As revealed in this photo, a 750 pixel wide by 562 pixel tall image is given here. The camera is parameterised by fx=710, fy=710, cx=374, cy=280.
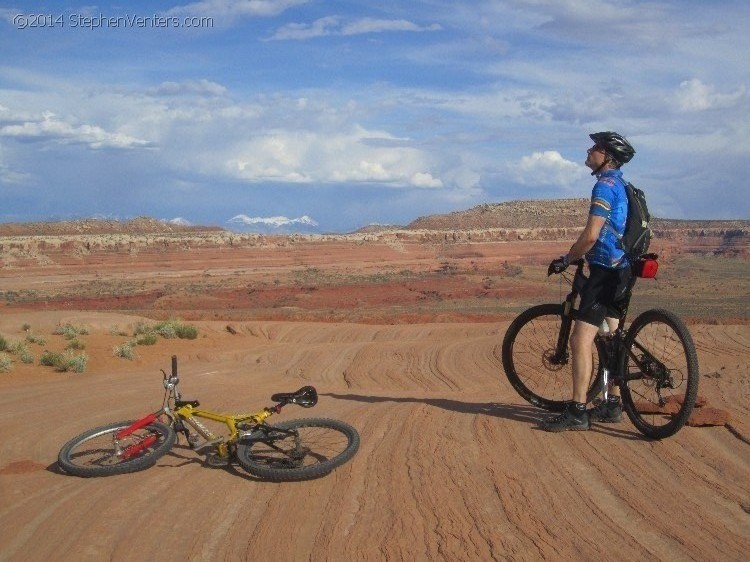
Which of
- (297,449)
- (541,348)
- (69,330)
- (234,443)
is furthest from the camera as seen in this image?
(69,330)

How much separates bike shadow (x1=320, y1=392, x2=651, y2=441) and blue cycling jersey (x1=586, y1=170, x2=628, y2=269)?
1293 millimetres

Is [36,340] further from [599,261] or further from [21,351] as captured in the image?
[599,261]

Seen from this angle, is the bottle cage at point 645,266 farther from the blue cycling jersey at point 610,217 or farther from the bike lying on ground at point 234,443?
the bike lying on ground at point 234,443

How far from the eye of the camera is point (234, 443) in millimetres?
5086

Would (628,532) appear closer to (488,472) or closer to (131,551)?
(488,472)

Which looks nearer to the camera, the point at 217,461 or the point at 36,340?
the point at 217,461

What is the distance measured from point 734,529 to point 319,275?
155 feet

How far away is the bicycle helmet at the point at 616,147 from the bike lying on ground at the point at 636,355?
81 cm

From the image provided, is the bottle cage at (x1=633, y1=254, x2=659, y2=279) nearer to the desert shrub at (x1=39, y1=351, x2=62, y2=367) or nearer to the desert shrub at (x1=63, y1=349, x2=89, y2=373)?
the desert shrub at (x1=63, y1=349, x2=89, y2=373)

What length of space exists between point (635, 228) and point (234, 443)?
3.45 meters

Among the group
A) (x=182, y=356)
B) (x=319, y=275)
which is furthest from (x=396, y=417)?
(x=319, y=275)

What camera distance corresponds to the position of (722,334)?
13070 mm

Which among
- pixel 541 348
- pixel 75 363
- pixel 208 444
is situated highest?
pixel 541 348

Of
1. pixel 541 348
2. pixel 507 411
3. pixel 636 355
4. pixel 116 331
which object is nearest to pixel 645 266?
pixel 636 355
